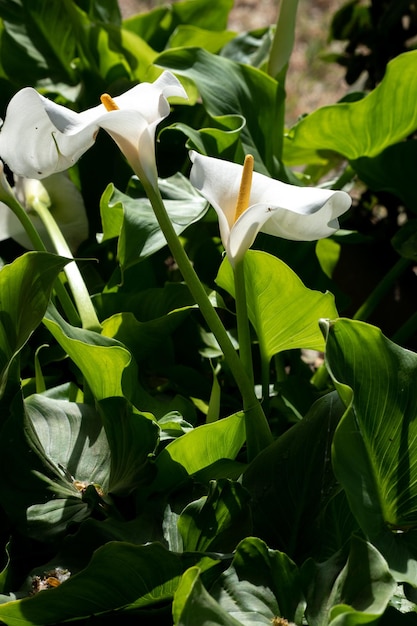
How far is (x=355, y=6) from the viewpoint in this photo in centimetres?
133

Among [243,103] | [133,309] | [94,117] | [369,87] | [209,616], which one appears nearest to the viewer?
[209,616]

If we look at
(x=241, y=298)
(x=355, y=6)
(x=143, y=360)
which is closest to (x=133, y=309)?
(x=143, y=360)

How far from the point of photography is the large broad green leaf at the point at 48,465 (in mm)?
625

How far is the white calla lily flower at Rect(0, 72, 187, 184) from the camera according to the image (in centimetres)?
57

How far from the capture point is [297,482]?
2.03ft

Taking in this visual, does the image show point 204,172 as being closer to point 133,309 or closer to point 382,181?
point 133,309

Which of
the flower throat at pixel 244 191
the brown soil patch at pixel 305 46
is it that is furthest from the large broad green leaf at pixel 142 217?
the brown soil patch at pixel 305 46

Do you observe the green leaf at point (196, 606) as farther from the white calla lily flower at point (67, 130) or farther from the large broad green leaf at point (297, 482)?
the white calla lily flower at point (67, 130)

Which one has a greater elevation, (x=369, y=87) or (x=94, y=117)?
(x=94, y=117)

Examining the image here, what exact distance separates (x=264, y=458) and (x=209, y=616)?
0.55 feet

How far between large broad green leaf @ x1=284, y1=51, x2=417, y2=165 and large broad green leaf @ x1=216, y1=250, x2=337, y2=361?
0.26 m

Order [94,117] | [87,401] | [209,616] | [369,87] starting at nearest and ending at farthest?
[209,616] → [94,117] → [87,401] → [369,87]

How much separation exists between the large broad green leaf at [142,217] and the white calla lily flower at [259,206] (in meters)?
0.13

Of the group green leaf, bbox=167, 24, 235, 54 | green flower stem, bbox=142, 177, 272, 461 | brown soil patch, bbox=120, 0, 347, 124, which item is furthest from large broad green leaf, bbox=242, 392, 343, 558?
brown soil patch, bbox=120, 0, 347, 124
